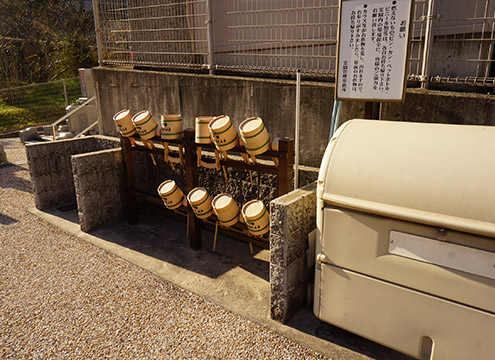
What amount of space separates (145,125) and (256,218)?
2361 mm

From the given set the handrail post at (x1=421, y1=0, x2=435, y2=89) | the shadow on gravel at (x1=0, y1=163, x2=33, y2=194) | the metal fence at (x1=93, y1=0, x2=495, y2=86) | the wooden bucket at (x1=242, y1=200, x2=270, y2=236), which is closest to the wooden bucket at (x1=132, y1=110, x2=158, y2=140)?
the metal fence at (x1=93, y1=0, x2=495, y2=86)

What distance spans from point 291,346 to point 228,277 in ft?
5.05

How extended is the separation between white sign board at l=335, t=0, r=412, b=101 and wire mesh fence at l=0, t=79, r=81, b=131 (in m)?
16.0

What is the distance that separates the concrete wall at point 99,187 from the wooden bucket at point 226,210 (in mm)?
2542

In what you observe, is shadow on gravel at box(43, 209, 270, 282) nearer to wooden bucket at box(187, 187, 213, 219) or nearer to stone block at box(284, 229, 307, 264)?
wooden bucket at box(187, 187, 213, 219)

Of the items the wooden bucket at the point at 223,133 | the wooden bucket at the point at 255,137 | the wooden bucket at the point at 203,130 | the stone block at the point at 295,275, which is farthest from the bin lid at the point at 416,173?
the wooden bucket at the point at 203,130

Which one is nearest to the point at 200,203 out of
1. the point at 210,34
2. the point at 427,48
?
the point at 210,34

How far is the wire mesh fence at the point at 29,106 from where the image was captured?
17.5 meters

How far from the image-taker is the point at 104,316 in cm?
448

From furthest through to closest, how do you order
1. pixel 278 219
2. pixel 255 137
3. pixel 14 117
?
pixel 14 117 → pixel 255 137 → pixel 278 219

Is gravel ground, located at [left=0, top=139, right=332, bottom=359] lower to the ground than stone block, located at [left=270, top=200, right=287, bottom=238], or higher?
lower

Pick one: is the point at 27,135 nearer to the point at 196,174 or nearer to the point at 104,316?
the point at 196,174

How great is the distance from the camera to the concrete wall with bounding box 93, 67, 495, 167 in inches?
172

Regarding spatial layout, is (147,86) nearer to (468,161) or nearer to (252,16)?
(252,16)
